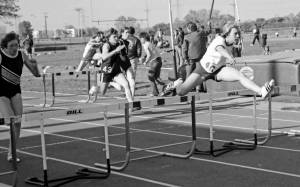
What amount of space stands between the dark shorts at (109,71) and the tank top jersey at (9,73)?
15.0ft

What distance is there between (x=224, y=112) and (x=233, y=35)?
437 centimetres

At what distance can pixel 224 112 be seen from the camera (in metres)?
13.8

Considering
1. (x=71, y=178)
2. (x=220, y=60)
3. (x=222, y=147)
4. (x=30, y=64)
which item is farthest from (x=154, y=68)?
(x=71, y=178)

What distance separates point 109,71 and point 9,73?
4.71 meters

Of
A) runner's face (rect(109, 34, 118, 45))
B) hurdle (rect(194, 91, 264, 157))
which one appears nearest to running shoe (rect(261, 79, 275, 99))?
hurdle (rect(194, 91, 264, 157))

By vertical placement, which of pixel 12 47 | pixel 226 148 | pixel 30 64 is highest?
Result: pixel 12 47

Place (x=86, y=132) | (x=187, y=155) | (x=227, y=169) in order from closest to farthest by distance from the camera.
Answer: (x=227, y=169), (x=187, y=155), (x=86, y=132)

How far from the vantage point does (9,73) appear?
26.9 feet

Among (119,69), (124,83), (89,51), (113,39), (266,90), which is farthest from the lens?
(89,51)

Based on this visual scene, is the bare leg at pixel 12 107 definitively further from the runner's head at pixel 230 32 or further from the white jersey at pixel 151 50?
the white jersey at pixel 151 50

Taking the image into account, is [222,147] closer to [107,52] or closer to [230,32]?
[230,32]

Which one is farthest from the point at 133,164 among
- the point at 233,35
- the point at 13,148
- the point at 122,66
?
the point at 122,66

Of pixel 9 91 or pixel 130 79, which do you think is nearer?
pixel 9 91

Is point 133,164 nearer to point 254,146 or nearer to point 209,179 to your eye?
point 209,179
